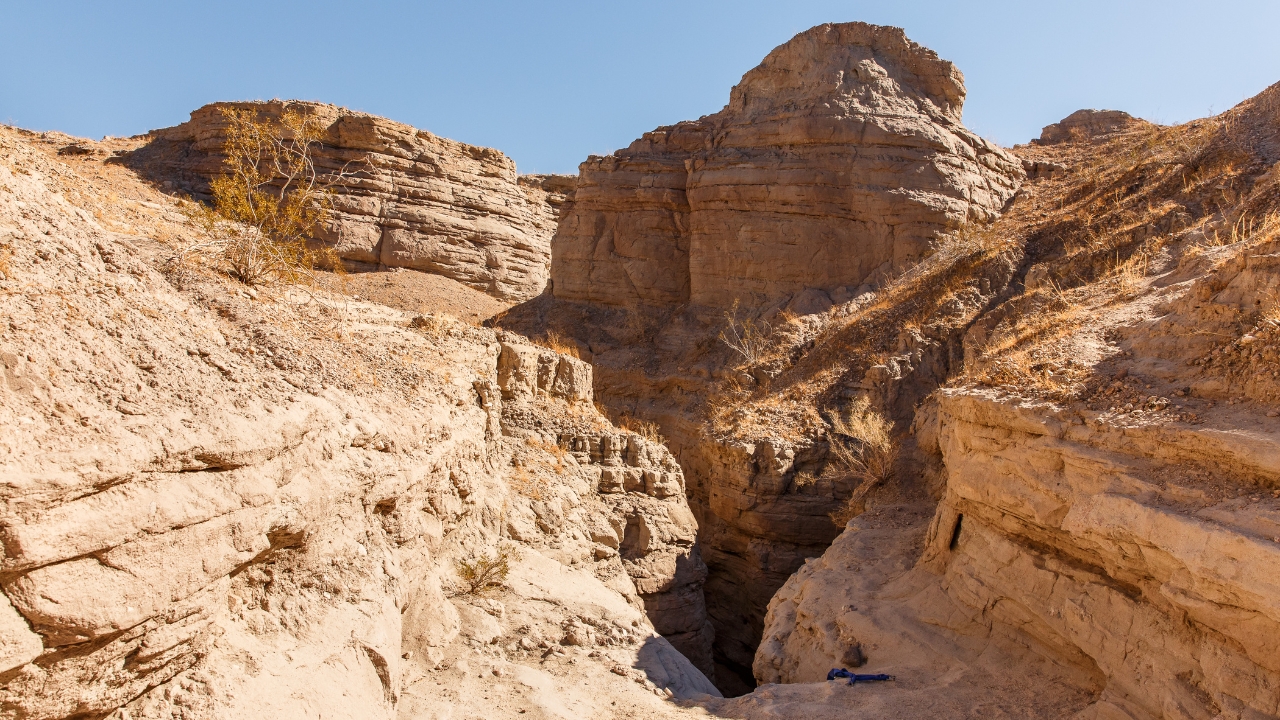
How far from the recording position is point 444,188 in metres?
24.8

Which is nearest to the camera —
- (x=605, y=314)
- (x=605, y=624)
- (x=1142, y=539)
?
(x=1142, y=539)

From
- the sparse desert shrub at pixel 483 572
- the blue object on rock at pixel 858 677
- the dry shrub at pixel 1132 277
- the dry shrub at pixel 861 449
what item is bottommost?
the blue object on rock at pixel 858 677

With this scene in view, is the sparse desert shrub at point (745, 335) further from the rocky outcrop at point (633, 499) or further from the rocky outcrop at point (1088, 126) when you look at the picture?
the rocky outcrop at point (1088, 126)

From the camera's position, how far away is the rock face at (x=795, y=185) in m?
20.3

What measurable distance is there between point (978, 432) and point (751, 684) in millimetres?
8247

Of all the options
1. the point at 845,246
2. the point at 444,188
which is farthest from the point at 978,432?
the point at 444,188

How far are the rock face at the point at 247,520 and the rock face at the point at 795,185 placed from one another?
1221 centimetres

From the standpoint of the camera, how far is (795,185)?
66.8ft

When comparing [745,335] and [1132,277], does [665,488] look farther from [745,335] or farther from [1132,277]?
[745,335]

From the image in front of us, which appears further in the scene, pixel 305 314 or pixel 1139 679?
pixel 305 314

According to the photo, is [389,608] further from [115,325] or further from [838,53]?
[838,53]

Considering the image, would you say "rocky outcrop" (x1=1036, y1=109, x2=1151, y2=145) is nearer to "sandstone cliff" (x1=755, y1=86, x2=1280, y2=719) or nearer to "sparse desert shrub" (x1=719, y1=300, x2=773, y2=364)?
"sparse desert shrub" (x1=719, y1=300, x2=773, y2=364)

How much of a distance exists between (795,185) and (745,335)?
164 inches

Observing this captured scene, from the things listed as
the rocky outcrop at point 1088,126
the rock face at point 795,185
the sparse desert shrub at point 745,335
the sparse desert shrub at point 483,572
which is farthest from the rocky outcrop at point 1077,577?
the rocky outcrop at point 1088,126
